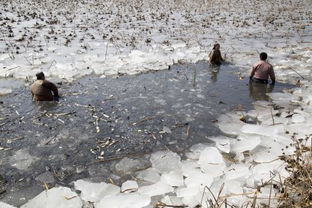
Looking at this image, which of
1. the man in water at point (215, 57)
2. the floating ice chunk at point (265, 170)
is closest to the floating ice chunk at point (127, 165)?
the floating ice chunk at point (265, 170)

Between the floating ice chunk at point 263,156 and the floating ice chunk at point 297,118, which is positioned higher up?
the floating ice chunk at point 297,118

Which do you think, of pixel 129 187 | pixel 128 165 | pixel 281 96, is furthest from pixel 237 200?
pixel 281 96

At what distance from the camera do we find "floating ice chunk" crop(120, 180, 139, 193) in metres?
4.00

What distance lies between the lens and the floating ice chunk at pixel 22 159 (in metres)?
4.63

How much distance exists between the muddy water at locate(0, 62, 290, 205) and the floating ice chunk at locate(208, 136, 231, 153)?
0.20 m

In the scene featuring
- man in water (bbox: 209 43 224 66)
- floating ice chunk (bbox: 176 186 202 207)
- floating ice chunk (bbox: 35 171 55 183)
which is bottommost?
floating ice chunk (bbox: 35 171 55 183)

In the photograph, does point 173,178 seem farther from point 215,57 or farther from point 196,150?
point 215,57

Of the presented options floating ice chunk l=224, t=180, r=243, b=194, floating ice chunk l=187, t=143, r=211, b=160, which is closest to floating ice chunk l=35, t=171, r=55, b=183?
floating ice chunk l=187, t=143, r=211, b=160

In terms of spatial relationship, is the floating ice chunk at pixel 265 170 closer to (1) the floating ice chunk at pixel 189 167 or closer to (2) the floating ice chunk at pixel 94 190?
(1) the floating ice chunk at pixel 189 167

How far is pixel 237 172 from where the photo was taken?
13.5 feet

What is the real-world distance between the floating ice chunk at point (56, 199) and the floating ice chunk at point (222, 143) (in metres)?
2.27

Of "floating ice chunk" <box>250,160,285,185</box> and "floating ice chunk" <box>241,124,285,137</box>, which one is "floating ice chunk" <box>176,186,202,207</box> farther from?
"floating ice chunk" <box>241,124,285,137</box>

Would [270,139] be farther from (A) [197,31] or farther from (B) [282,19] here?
(B) [282,19]

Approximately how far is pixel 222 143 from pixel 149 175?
1408mm
